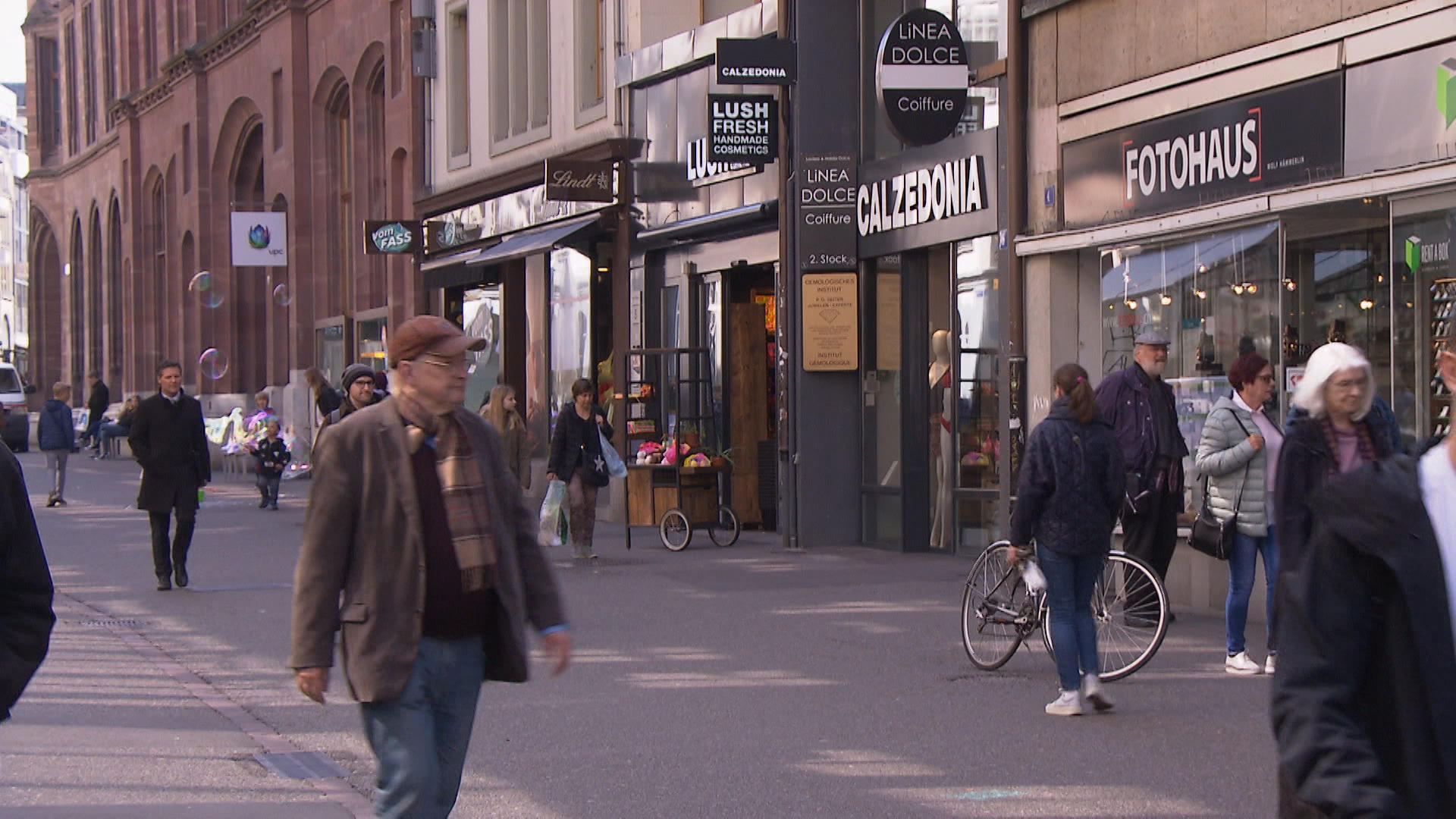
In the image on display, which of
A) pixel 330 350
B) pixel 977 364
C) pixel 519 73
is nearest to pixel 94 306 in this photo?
pixel 330 350

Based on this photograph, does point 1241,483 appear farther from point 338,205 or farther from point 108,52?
point 108,52

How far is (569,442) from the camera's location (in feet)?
52.7

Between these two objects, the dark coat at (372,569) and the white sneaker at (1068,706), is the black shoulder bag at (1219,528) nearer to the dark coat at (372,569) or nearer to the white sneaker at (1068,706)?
the white sneaker at (1068,706)

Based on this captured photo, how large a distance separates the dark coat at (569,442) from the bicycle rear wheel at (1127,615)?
23.7ft

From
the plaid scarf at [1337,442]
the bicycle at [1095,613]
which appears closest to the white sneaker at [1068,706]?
the bicycle at [1095,613]

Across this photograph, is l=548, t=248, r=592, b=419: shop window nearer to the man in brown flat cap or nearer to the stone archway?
the man in brown flat cap

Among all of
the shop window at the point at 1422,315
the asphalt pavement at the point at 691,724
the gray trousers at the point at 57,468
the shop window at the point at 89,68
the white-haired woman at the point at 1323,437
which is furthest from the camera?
the shop window at the point at 89,68

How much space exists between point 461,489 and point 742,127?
13.2 metres

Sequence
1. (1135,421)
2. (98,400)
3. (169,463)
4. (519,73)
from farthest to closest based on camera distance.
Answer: (98,400)
(519,73)
(169,463)
(1135,421)

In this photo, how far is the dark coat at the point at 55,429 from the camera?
2552cm

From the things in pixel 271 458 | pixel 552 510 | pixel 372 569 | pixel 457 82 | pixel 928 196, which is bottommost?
pixel 552 510

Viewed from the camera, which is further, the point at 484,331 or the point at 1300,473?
the point at 484,331

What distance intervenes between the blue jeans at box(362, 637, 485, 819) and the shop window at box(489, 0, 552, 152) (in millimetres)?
19864

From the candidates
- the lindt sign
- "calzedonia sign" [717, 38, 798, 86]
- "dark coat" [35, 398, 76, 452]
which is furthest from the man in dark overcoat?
"dark coat" [35, 398, 76, 452]
